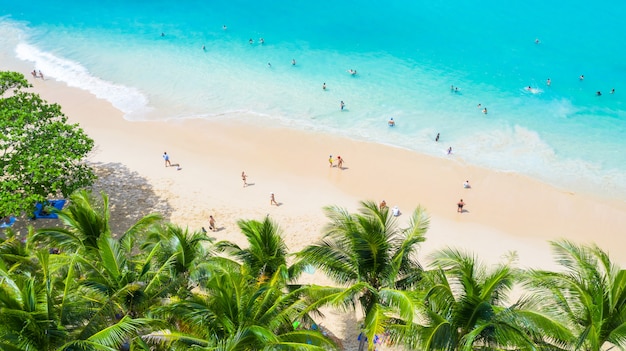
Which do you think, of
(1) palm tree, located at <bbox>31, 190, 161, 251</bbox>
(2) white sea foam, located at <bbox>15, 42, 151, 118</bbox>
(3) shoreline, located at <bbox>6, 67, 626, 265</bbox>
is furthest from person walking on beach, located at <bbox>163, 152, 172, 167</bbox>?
(1) palm tree, located at <bbox>31, 190, 161, 251</bbox>

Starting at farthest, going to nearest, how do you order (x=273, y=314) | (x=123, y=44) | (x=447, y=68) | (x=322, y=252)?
1. (x=123, y=44)
2. (x=447, y=68)
3. (x=322, y=252)
4. (x=273, y=314)

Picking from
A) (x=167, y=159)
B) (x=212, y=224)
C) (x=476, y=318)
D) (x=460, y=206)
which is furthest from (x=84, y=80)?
→ (x=476, y=318)

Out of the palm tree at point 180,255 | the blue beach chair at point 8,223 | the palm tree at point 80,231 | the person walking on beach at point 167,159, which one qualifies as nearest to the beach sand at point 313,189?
the person walking on beach at point 167,159

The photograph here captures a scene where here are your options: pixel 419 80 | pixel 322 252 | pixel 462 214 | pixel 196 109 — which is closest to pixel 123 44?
pixel 196 109

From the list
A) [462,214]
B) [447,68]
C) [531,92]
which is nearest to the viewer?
[462,214]

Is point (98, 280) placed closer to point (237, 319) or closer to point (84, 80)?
point (237, 319)

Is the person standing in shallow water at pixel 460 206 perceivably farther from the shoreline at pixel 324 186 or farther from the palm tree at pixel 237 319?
the palm tree at pixel 237 319

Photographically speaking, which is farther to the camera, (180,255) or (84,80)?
(84,80)

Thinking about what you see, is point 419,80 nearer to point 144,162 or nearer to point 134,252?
point 144,162
